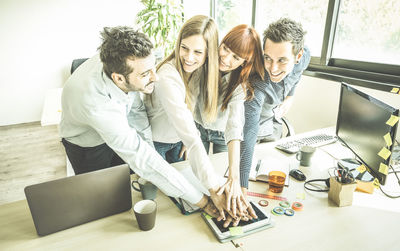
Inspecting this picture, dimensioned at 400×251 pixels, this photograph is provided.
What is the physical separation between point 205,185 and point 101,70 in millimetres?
699

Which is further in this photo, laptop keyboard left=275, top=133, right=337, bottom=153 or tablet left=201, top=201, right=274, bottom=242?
laptop keyboard left=275, top=133, right=337, bottom=153

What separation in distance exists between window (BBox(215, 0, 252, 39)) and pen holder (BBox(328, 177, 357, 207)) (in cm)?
277

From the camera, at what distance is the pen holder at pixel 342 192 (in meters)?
1.15

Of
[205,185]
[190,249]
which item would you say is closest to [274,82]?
[205,185]

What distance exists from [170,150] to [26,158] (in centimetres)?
243

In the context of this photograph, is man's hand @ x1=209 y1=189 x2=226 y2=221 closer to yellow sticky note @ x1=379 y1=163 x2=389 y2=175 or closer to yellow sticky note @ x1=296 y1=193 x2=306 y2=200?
yellow sticky note @ x1=296 y1=193 x2=306 y2=200

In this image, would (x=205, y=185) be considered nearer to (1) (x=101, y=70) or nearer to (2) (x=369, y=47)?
(1) (x=101, y=70)

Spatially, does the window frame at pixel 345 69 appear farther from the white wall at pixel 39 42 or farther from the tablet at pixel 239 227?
the white wall at pixel 39 42

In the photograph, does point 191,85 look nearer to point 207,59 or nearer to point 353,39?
point 207,59

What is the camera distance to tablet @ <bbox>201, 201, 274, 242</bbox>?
1002 millimetres

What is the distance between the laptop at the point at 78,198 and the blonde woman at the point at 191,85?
1.05 feet

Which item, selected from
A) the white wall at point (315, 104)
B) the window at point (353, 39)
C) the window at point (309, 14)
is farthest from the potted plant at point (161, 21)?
the white wall at point (315, 104)

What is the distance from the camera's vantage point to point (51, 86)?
4363 millimetres

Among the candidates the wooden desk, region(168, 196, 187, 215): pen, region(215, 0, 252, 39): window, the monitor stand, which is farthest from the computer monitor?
region(215, 0, 252, 39): window
